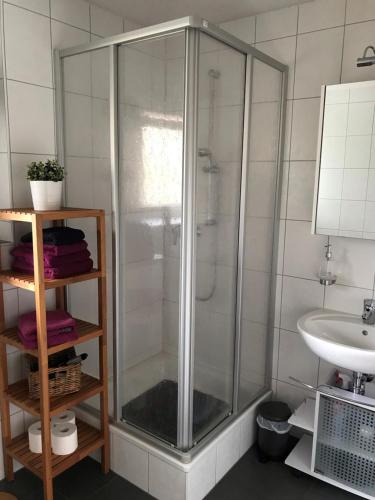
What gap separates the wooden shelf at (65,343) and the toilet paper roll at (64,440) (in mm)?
383

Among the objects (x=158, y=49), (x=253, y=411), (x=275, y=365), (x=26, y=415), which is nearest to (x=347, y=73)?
(x=158, y=49)

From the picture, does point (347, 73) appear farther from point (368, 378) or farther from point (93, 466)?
point (93, 466)

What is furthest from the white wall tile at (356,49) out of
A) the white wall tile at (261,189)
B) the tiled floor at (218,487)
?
the tiled floor at (218,487)

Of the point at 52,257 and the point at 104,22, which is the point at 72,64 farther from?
the point at 52,257

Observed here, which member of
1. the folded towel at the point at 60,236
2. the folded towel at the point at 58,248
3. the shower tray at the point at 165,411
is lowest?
the shower tray at the point at 165,411

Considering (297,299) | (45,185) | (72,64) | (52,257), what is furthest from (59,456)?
(72,64)

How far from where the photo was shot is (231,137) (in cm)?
179

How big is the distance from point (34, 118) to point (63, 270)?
29.0 inches

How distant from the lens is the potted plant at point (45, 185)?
165 centimetres

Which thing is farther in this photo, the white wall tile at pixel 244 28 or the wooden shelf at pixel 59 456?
the white wall tile at pixel 244 28

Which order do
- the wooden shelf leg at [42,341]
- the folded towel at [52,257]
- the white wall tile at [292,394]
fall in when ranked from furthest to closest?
the white wall tile at [292,394]
the folded towel at [52,257]
the wooden shelf leg at [42,341]

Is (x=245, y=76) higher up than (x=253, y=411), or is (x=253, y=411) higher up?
(x=245, y=76)

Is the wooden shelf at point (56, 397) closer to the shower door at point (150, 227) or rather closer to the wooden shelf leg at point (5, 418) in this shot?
the wooden shelf leg at point (5, 418)

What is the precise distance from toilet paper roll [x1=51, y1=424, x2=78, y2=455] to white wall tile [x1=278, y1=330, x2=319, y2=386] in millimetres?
1171
